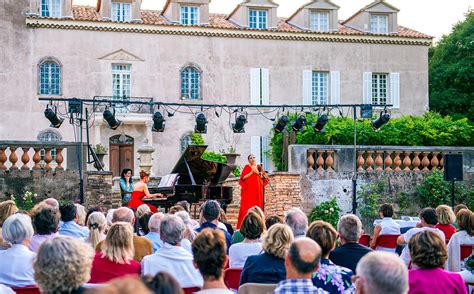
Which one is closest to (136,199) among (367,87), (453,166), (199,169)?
(199,169)

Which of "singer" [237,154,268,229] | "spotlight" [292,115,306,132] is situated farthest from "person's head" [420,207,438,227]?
"spotlight" [292,115,306,132]

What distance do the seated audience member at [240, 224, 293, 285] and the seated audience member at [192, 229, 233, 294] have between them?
1191 millimetres

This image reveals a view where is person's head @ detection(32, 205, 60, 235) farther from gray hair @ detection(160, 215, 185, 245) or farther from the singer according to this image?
the singer

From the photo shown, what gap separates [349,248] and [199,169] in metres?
11.4

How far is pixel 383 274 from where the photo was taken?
439 cm

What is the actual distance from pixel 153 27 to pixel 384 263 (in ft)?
93.8

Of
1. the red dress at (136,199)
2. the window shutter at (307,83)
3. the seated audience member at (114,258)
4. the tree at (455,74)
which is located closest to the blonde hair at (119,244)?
the seated audience member at (114,258)

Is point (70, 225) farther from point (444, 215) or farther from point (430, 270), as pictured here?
point (430, 270)

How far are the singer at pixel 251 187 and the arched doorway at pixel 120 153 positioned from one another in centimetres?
1470

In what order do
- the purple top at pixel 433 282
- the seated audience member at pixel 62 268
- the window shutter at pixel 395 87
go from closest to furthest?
1. the seated audience member at pixel 62 268
2. the purple top at pixel 433 282
3. the window shutter at pixel 395 87

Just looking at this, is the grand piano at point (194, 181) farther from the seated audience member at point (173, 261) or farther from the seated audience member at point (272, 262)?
the seated audience member at point (272, 262)

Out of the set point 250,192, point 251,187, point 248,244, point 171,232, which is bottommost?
point 250,192

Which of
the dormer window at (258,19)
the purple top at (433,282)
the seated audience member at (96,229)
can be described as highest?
the dormer window at (258,19)

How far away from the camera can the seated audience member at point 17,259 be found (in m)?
6.47
